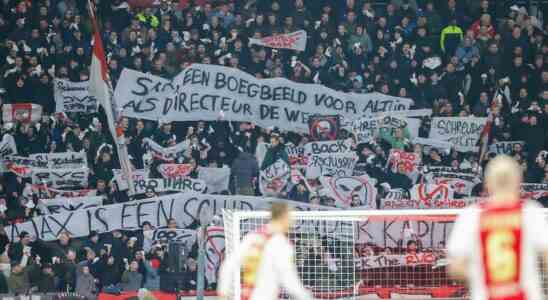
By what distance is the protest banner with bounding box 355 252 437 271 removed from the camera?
18.0 metres

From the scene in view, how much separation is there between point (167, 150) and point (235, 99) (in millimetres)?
1605

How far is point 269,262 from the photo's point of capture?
8781 millimetres

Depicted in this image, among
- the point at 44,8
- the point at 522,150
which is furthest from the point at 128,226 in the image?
the point at 522,150

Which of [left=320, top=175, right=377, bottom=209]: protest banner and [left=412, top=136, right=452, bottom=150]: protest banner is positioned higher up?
[left=412, top=136, right=452, bottom=150]: protest banner

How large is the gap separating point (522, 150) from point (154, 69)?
6.48 metres

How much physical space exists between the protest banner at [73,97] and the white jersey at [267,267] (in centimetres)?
1221

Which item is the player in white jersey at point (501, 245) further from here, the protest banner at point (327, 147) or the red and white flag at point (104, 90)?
the protest banner at point (327, 147)

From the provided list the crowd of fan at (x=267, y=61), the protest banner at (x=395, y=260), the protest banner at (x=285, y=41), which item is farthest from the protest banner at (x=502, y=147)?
the protest banner at (x=285, y=41)

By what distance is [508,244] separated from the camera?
670 centimetres

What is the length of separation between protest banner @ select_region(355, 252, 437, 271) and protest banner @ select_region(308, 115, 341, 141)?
3067mm

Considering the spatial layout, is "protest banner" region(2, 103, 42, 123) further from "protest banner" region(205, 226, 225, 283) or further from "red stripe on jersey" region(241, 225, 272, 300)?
"red stripe on jersey" region(241, 225, 272, 300)

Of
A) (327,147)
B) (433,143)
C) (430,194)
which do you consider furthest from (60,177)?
(433,143)

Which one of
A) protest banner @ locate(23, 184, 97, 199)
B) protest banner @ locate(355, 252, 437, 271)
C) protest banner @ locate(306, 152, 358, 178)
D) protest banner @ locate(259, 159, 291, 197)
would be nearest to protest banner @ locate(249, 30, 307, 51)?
protest banner @ locate(306, 152, 358, 178)

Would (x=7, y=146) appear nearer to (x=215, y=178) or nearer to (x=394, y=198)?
(x=215, y=178)
